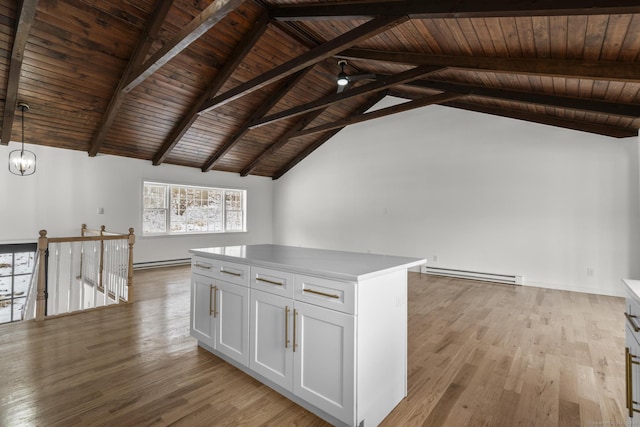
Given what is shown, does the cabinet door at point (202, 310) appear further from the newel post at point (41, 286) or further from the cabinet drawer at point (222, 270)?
the newel post at point (41, 286)

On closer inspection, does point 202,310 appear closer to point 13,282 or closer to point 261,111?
point 261,111

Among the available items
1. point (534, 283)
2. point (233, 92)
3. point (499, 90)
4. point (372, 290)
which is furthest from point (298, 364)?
point (534, 283)

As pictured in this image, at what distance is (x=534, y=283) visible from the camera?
18.2 ft

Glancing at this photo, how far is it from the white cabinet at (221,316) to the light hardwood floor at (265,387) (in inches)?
6.8

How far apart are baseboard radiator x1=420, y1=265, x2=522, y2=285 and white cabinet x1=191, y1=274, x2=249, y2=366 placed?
16.9 ft

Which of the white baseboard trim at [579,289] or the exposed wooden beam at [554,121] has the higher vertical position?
the exposed wooden beam at [554,121]

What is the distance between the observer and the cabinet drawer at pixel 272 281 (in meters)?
2.03

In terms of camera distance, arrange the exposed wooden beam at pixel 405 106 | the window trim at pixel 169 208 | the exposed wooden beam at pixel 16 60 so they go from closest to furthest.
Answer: the exposed wooden beam at pixel 16 60 → the exposed wooden beam at pixel 405 106 → the window trim at pixel 169 208

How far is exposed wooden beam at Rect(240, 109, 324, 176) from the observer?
734 centimetres

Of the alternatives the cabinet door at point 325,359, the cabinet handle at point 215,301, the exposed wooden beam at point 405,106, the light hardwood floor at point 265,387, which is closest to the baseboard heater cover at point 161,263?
the light hardwood floor at point 265,387

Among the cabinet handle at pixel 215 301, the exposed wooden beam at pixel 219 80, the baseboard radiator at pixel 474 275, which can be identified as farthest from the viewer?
Answer: the baseboard radiator at pixel 474 275

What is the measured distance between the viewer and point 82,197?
6180 mm

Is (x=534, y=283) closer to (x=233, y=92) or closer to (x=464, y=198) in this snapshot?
(x=464, y=198)

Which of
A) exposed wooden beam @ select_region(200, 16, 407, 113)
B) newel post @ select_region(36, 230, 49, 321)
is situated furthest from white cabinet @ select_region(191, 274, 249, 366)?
exposed wooden beam @ select_region(200, 16, 407, 113)
